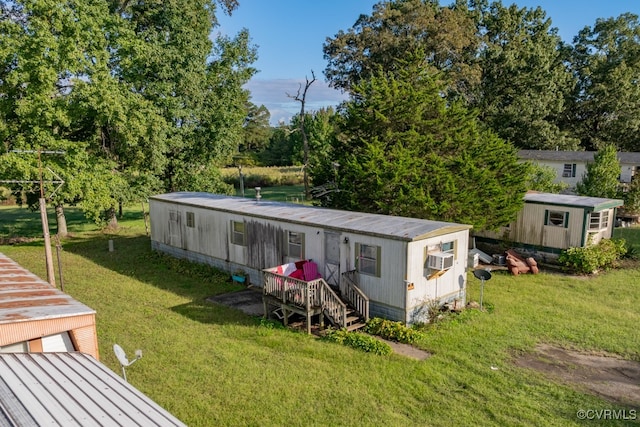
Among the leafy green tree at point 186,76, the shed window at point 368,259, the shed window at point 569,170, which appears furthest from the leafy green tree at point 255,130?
the shed window at point 368,259

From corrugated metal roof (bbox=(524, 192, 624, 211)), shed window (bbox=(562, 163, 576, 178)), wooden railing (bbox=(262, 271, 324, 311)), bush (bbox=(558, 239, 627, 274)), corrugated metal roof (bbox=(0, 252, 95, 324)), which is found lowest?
bush (bbox=(558, 239, 627, 274))

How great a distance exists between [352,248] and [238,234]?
233 inches

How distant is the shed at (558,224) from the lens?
64.3 feet

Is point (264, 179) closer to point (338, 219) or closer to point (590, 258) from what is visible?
point (338, 219)

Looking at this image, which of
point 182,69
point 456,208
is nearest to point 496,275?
point 456,208

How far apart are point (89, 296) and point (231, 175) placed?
42.4 m

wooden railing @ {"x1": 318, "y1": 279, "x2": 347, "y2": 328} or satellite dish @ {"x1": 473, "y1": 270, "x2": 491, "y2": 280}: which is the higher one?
satellite dish @ {"x1": 473, "y1": 270, "x2": 491, "y2": 280}

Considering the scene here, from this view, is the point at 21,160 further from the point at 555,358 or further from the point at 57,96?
the point at 555,358

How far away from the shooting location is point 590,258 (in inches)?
731

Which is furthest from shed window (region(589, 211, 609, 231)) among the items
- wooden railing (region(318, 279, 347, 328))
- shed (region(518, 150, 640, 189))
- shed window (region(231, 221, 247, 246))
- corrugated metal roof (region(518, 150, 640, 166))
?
corrugated metal roof (region(518, 150, 640, 166))

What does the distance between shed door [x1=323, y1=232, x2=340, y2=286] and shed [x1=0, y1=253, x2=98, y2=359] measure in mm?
7726

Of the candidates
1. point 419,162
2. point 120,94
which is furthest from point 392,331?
point 120,94

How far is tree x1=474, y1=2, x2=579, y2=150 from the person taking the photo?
40906mm

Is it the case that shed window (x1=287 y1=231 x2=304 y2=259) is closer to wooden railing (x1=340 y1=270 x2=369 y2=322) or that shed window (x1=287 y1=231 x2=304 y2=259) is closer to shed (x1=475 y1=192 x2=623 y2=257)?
wooden railing (x1=340 y1=270 x2=369 y2=322)
